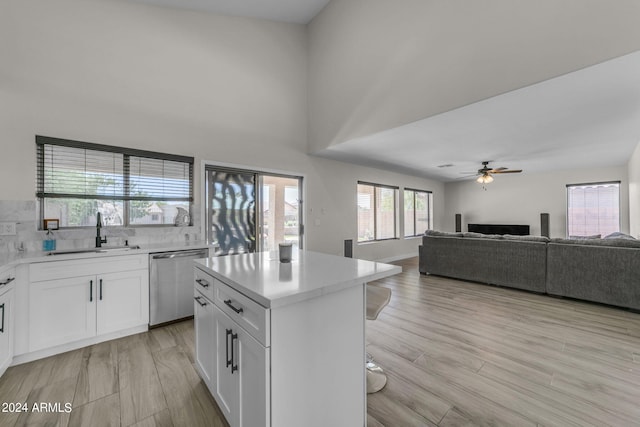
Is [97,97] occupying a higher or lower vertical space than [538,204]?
higher

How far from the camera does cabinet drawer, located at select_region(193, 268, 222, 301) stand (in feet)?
5.27

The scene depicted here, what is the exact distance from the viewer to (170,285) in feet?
9.59

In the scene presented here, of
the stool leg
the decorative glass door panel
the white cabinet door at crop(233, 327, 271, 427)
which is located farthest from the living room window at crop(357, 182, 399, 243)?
the white cabinet door at crop(233, 327, 271, 427)

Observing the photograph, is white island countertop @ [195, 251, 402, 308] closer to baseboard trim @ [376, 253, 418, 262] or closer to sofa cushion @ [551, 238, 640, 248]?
sofa cushion @ [551, 238, 640, 248]

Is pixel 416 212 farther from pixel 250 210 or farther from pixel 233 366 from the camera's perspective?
pixel 233 366

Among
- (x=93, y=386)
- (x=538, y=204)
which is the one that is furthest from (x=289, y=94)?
(x=538, y=204)

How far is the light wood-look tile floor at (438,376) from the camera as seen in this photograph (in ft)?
5.29

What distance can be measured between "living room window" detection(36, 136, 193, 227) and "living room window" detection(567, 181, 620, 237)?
8768 millimetres

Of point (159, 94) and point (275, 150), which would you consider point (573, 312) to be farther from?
point (159, 94)

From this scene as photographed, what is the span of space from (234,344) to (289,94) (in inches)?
172

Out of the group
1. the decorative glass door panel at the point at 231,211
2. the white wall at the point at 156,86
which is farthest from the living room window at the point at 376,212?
the decorative glass door panel at the point at 231,211

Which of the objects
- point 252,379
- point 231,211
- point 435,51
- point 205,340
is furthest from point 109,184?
point 435,51

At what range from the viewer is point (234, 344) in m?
1.33

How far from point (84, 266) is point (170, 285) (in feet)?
2.56
